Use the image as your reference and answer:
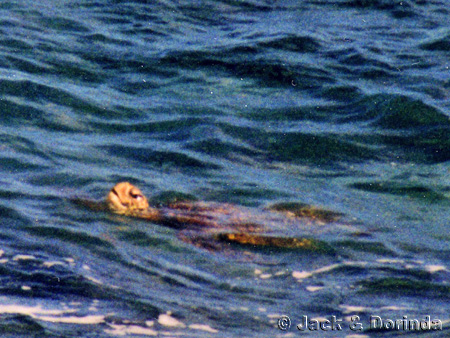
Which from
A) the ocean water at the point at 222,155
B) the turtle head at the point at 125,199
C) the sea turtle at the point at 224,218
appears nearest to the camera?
the ocean water at the point at 222,155

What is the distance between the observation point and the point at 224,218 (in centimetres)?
585

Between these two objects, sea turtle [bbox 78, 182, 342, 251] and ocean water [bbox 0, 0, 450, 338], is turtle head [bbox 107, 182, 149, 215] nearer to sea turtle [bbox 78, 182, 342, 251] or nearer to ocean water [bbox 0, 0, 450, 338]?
sea turtle [bbox 78, 182, 342, 251]

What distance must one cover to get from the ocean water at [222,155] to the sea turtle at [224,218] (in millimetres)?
101

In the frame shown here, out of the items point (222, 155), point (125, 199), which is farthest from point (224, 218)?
point (222, 155)

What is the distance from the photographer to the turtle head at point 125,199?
577cm

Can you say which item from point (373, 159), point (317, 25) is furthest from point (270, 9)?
point (373, 159)

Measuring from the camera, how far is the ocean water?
15.0ft

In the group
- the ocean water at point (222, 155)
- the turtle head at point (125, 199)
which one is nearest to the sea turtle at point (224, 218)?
the turtle head at point (125, 199)

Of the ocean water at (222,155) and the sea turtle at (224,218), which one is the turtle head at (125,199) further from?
the ocean water at (222,155)

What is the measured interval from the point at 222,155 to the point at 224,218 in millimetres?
1487

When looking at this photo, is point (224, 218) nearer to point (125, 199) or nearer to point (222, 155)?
point (125, 199)

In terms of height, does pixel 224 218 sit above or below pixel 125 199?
below

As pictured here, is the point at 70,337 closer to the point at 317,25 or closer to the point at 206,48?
the point at 206,48

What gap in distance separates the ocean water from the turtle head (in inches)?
4.6
